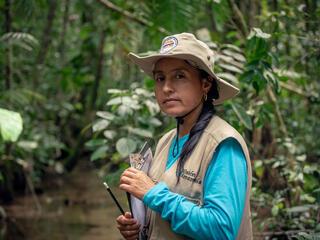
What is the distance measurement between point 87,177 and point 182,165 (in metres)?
6.24

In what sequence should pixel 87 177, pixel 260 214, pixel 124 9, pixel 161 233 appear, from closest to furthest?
pixel 161 233
pixel 260 214
pixel 124 9
pixel 87 177

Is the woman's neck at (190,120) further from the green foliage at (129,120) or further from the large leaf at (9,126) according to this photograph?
the green foliage at (129,120)

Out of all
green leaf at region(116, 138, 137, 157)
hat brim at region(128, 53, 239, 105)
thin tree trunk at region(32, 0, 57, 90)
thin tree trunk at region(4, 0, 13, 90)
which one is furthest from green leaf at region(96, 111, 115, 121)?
thin tree trunk at region(32, 0, 57, 90)

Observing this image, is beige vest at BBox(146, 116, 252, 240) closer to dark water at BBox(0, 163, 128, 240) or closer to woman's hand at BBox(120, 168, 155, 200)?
woman's hand at BBox(120, 168, 155, 200)

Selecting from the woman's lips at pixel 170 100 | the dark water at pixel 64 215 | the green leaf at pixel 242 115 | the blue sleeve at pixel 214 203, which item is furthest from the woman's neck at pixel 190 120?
the dark water at pixel 64 215

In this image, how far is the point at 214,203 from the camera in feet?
3.75

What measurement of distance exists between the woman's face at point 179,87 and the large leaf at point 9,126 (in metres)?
0.61

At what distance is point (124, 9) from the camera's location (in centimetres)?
368

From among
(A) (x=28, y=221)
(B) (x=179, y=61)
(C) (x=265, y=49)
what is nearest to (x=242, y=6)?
(C) (x=265, y=49)

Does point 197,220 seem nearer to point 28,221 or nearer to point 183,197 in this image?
point 183,197

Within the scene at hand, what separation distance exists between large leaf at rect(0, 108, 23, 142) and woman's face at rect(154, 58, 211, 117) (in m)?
0.61

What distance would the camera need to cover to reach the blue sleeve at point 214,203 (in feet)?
3.72

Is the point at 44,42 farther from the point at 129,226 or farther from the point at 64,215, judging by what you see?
the point at 129,226

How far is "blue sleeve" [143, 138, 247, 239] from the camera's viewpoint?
1.13 m
